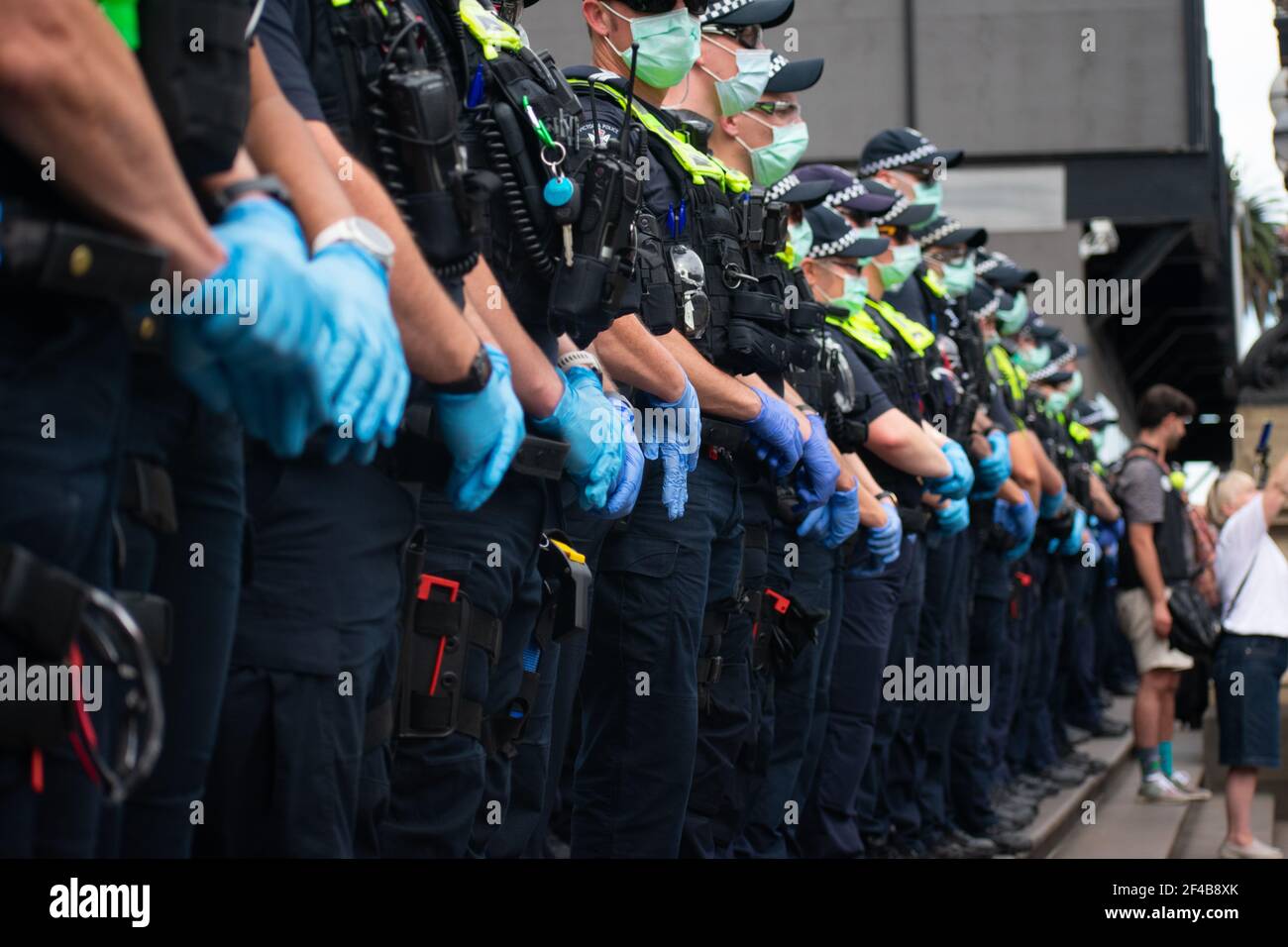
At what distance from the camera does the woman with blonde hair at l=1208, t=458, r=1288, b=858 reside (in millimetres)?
7930

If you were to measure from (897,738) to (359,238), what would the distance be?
5.32 meters

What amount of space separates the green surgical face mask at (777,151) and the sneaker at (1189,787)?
540 cm

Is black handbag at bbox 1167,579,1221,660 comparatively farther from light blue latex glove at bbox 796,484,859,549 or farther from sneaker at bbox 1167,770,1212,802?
light blue latex glove at bbox 796,484,859,549

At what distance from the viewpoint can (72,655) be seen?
1.75 m

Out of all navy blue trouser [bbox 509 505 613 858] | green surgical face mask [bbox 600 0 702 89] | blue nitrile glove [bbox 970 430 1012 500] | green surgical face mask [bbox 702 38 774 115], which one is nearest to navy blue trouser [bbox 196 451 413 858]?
navy blue trouser [bbox 509 505 613 858]

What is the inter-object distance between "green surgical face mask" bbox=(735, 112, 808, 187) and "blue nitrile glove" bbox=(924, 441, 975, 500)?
144cm

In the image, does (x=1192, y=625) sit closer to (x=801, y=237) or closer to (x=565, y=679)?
(x=801, y=237)

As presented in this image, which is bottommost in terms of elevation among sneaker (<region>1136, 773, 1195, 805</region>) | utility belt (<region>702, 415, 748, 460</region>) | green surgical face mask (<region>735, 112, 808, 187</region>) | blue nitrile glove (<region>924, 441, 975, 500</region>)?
sneaker (<region>1136, 773, 1195, 805</region>)

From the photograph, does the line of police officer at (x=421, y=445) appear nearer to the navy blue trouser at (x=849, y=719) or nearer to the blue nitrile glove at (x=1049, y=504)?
the navy blue trouser at (x=849, y=719)

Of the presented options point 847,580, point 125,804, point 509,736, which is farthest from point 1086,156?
point 125,804

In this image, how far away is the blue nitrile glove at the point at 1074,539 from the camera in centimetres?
1095

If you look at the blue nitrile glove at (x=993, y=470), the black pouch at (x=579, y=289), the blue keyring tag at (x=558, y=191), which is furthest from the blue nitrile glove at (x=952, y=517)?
the blue keyring tag at (x=558, y=191)

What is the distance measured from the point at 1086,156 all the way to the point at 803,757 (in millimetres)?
13104
